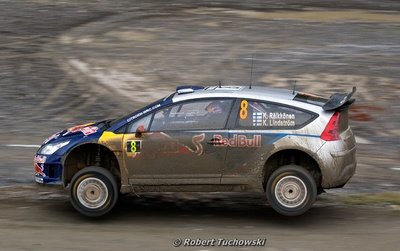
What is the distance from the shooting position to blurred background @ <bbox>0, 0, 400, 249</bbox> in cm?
1411

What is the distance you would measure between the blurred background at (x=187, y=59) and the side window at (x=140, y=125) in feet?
8.17

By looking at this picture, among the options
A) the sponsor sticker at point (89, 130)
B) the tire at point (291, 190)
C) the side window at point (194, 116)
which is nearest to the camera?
the tire at point (291, 190)

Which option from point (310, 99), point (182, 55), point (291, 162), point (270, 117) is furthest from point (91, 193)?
point (182, 55)

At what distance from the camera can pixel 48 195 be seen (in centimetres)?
1044

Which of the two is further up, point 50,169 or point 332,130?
point 332,130

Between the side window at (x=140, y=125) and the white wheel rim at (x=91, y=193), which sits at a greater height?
the side window at (x=140, y=125)

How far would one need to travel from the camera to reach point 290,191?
894 cm

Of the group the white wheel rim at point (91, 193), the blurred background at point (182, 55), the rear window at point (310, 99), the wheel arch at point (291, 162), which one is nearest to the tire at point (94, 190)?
the white wheel rim at point (91, 193)

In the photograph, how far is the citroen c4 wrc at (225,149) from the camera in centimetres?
891

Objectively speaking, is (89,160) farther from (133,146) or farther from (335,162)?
(335,162)

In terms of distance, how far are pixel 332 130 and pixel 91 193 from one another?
311 centimetres

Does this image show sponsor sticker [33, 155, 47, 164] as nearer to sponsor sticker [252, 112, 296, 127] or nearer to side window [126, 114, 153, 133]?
side window [126, 114, 153, 133]

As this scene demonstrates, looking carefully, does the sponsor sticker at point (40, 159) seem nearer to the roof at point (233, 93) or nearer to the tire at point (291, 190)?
the roof at point (233, 93)

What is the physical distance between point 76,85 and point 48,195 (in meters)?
7.73
